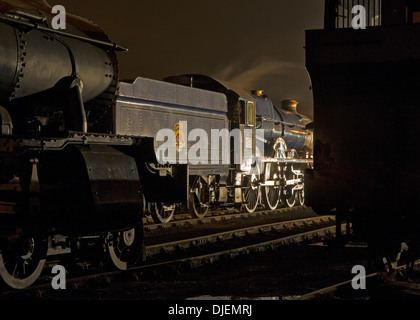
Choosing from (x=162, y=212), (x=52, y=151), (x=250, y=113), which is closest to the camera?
(x=52, y=151)

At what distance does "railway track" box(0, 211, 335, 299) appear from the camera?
25.8ft

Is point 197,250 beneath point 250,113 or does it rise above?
beneath

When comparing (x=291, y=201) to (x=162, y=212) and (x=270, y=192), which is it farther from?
Result: (x=162, y=212)

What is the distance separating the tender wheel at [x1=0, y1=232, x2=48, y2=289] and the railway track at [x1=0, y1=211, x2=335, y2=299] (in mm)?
162

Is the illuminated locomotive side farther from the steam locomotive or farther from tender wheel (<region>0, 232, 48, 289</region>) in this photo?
tender wheel (<region>0, 232, 48, 289</region>)

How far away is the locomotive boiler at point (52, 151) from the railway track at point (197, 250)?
1.34ft

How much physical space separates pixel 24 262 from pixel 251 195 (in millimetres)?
13080

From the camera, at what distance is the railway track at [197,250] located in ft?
25.8

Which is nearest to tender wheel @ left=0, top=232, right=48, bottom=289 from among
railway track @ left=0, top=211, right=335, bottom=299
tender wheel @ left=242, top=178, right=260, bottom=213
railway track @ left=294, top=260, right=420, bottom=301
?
railway track @ left=0, top=211, right=335, bottom=299

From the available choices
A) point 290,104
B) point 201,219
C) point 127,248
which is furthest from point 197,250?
point 290,104

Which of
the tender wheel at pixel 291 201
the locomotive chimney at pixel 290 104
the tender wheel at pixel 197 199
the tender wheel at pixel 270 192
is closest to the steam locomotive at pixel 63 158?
the tender wheel at pixel 197 199

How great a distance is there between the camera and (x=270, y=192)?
2184 cm
